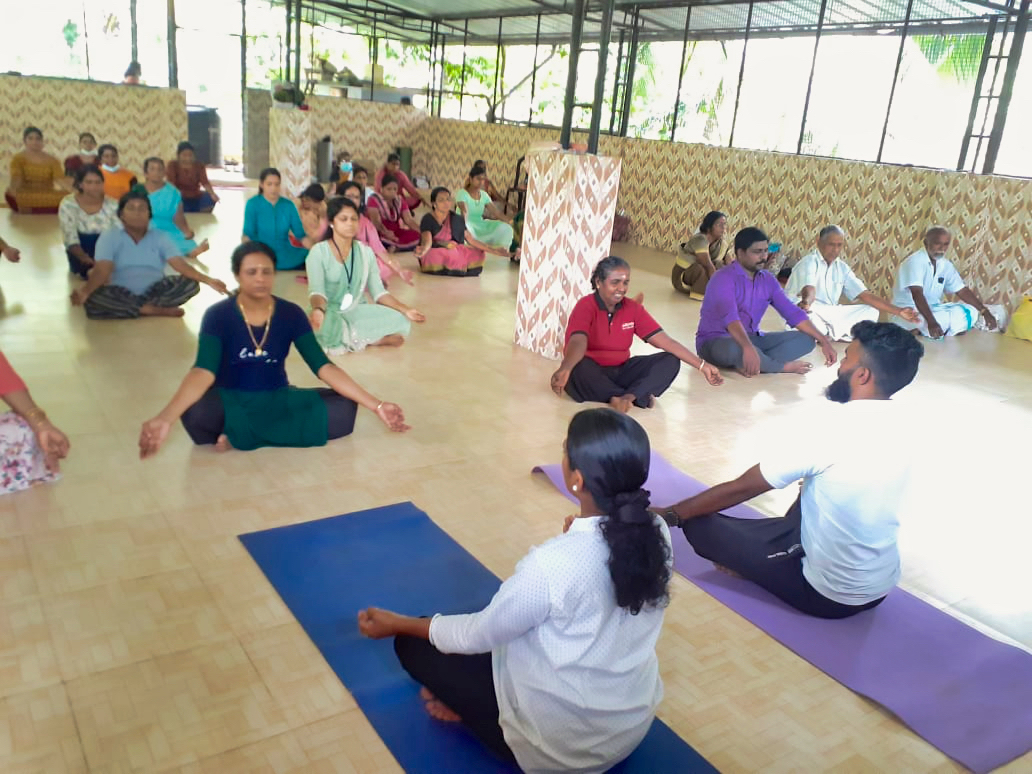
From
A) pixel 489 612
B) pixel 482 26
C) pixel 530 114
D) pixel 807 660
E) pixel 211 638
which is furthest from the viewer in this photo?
pixel 482 26

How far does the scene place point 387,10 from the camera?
15.6 meters

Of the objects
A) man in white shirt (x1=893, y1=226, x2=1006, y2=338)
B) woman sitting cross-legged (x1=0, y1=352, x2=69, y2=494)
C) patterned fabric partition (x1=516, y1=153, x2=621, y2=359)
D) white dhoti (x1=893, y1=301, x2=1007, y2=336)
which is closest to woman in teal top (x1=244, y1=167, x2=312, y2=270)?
patterned fabric partition (x1=516, y1=153, x2=621, y2=359)

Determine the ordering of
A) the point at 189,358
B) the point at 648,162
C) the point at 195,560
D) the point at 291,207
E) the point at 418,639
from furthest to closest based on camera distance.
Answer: the point at 648,162
the point at 291,207
the point at 189,358
the point at 195,560
the point at 418,639

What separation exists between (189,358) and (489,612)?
362 centimetres

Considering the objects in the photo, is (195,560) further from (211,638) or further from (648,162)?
(648,162)

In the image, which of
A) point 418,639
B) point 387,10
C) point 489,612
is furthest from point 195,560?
point 387,10

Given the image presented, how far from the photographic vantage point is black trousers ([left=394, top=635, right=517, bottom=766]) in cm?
189

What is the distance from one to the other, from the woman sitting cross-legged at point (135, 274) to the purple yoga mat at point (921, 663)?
405 centimetres

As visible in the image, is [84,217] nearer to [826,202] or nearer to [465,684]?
[465,684]

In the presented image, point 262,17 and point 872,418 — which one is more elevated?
point 262,17

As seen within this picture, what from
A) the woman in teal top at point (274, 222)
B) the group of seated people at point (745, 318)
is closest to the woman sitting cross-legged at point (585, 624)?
the group of seated people at point (745, 318)

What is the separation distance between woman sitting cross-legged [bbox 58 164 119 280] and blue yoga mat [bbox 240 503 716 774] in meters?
4.32

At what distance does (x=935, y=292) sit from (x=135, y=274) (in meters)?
6.20

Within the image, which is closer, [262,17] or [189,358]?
[189,358]
